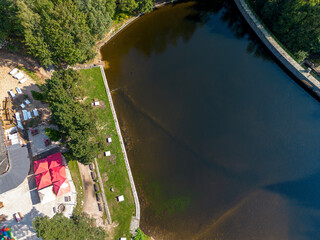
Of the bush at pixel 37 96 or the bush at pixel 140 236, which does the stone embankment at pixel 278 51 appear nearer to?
the bush at pixel 140 236

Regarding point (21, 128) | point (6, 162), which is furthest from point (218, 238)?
point (21, 128)

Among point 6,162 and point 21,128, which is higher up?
point 21,128

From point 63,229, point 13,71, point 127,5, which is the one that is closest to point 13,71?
point 13,71

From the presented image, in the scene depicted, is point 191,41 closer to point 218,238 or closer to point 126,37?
point 126,37

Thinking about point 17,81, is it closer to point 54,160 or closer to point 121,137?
point 54,160

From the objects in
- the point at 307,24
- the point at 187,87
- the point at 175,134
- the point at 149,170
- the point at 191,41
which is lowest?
the point at 149,170

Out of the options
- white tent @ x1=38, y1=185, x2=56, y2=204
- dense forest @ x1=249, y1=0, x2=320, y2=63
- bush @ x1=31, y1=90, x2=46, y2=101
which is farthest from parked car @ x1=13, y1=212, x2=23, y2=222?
dense forest @ x1=249, y1=0, x2=320, y2=63
